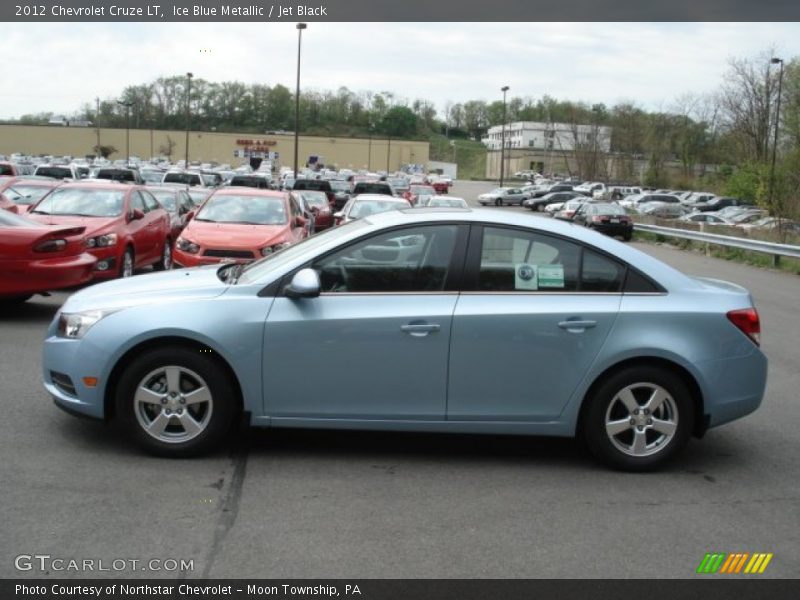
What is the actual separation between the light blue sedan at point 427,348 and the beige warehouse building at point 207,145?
9907 cm

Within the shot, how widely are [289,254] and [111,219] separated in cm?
854

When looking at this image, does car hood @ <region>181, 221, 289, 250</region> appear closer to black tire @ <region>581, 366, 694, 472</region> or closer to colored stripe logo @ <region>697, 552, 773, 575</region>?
black tire @ <region>581, 366, 694, 472</region>

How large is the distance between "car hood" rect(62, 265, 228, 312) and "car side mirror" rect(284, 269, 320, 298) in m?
0.48

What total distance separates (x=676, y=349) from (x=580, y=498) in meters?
1.15

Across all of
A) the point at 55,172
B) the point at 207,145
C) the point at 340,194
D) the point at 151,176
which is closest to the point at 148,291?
the point at 55,172

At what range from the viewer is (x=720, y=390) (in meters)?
5.69

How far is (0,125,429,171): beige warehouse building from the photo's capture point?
107m

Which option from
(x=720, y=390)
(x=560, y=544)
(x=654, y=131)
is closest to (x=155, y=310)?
(x=560, y=544)

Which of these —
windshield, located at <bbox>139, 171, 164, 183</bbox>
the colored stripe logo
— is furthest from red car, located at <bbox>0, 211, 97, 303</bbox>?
windshield, located at <bbox>139, 171, 164, 183</bbox>

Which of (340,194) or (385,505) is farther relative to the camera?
(340,194)

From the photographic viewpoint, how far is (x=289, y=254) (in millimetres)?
6172

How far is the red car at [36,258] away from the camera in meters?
10.1

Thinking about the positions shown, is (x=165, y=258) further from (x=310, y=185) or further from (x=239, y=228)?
(x=310, y=185)
